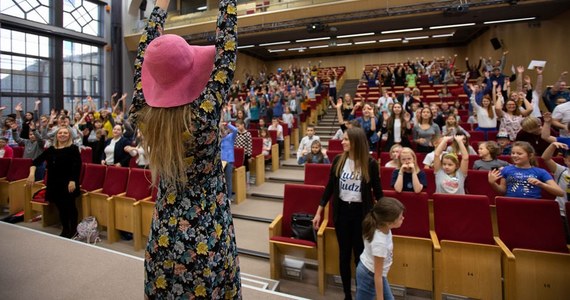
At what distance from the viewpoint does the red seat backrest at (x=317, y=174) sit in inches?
160

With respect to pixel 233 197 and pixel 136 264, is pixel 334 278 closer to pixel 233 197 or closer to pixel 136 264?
pixel 136 264

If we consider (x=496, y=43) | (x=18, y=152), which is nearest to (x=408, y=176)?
(x=18, y=152)

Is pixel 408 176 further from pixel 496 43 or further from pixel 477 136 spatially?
pixel 496 43

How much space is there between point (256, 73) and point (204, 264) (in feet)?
63.0

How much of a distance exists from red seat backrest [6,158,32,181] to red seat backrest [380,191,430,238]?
5.65m

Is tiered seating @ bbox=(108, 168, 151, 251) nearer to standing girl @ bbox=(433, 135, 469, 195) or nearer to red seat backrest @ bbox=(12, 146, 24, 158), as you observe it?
standing girl @ bbox=(433, 135, 469, 195)

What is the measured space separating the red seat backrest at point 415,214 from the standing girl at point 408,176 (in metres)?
0.06

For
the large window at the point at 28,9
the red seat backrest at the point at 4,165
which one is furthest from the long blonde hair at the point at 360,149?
the large window at the point at 28,9

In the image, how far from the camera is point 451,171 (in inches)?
123

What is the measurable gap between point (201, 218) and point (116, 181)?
4.04m

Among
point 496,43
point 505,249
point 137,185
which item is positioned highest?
point 496,43

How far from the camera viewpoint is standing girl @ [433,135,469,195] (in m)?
3.11

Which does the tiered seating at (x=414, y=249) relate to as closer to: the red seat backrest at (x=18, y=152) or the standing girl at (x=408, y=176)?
the standing girl at (x=408, y=176)

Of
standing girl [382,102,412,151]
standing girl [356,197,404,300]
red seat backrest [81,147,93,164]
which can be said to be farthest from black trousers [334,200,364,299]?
red seat backrest [81,147,93,164]
